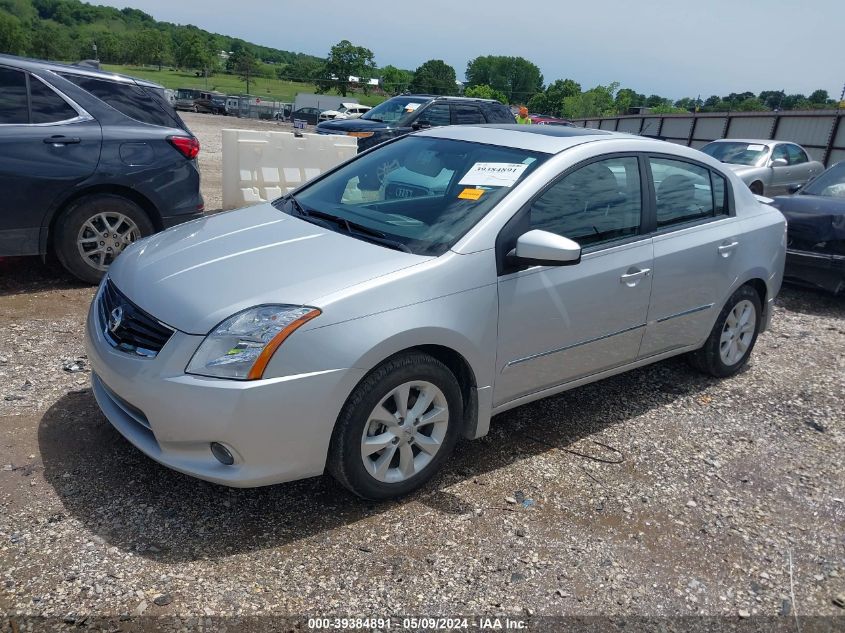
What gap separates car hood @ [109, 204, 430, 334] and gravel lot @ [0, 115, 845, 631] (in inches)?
35.7

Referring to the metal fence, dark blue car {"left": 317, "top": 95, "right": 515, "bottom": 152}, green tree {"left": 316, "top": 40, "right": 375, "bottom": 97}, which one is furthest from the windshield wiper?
green tree {"left": 316, "top": 40, "right": 375, "bottom": 97}

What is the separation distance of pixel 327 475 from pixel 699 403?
271 centimetres

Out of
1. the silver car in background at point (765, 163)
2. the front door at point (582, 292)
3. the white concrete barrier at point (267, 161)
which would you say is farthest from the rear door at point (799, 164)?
the front door at point (582, 292)

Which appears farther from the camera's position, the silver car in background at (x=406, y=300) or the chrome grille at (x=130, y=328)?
the chrome grille at (x=130, y=328)

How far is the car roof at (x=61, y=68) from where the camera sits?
535 cm

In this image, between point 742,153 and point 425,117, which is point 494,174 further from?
point 742,153

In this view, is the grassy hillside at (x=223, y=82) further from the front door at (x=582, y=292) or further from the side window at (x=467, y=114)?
the front door at (x=582, y=292)

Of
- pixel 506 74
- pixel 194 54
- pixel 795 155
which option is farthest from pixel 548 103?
pixel 795 155

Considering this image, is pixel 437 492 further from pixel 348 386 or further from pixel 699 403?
pixel 699 403

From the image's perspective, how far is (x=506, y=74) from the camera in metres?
147

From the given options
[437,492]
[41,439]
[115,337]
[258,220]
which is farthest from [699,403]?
[41,439]

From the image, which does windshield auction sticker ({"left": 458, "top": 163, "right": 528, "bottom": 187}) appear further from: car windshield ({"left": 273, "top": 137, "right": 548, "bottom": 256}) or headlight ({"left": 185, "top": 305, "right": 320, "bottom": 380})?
headlight ({"left": 185, "top": 305, "right": 320, "bottom": 380})

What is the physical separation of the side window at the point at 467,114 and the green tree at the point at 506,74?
139 m

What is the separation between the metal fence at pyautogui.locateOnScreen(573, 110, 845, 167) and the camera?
2272 centimetres
